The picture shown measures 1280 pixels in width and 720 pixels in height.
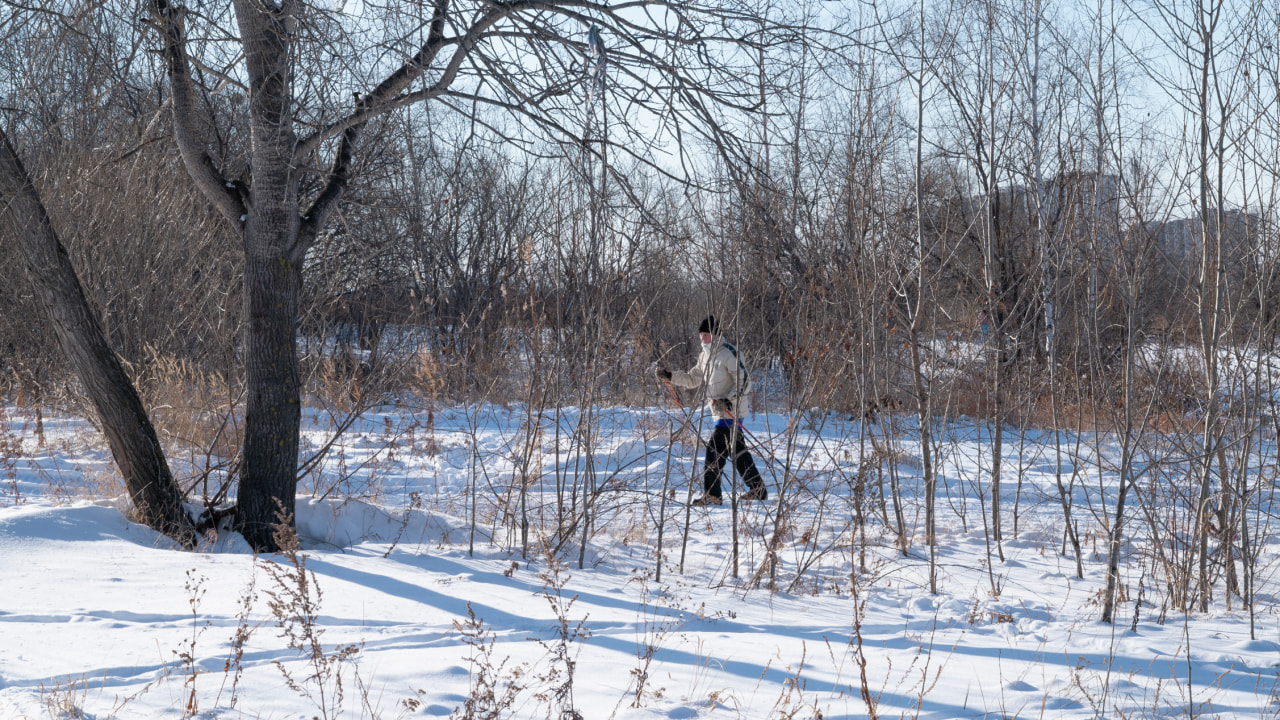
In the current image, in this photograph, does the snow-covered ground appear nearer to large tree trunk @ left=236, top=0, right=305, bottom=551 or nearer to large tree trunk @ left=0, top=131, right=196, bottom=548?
large tree trunk @ left=0, top=131, right=196, bottom=548

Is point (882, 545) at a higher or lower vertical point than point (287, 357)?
lower

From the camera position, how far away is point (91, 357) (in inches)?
189

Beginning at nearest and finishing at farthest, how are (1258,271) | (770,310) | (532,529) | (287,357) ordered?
1. (1258,271)
2. (287,357)
3. (532,529)
4. (770,310)

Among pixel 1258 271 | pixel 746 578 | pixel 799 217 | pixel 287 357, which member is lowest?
pixel 746 578

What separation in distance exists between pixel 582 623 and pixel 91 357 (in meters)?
3.57

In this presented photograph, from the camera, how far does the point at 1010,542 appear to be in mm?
5852

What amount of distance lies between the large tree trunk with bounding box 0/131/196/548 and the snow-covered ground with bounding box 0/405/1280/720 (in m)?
0.23

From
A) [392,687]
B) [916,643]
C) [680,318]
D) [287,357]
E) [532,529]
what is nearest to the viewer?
[392,687]

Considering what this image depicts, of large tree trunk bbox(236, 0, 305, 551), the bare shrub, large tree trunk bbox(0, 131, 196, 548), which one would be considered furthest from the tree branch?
the bare shrub

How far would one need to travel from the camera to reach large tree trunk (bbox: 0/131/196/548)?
4.54 m

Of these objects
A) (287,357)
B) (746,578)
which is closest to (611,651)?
(746,578)

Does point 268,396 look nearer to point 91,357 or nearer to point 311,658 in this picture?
point 91,357

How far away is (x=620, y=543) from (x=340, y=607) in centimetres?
243

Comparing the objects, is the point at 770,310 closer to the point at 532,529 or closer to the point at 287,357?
the point at 532,529
